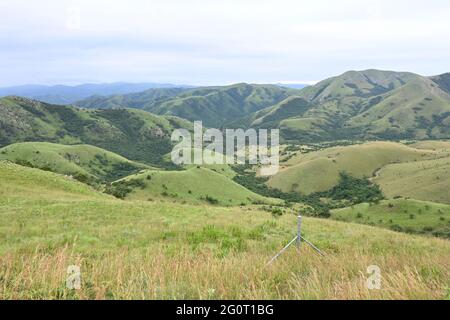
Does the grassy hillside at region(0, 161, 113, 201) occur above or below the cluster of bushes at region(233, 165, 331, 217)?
above

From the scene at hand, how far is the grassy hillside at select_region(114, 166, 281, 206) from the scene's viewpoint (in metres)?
104

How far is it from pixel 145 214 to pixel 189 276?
60.9 feet

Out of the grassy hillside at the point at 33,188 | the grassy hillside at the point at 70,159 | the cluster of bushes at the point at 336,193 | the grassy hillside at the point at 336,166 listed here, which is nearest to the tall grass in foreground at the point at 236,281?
the grassy hillside at the point at 33,188

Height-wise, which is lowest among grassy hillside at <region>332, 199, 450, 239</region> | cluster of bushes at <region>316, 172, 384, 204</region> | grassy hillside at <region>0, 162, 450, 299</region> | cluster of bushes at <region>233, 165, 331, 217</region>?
cluster of bushes at <region>233, 165, 331, 217</region>

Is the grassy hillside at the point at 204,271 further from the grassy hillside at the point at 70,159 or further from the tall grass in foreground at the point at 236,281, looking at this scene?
the grassy hillside at the point at 70,159

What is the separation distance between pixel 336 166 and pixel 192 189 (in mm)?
89796

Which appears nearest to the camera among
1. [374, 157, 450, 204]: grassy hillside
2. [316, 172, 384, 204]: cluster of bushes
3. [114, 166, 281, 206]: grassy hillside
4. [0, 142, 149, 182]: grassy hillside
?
[114, 166, 281, 206]: grassy hillside

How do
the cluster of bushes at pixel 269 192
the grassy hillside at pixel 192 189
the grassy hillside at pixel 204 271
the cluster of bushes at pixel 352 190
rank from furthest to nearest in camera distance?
the cluster of bushes at pixel 269 192 → the cluster of bushes at pixel 352 190 → the grassy hillside at pixel 192 189 → the grassy hillside at pixel 204 271

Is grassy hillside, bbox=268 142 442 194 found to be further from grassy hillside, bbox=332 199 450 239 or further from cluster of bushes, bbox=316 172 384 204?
grassy hillside, bbox=332 199 450 239

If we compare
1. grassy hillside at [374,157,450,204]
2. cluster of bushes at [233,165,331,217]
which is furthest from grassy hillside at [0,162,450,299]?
grassy hillside at [374,157,450,204]

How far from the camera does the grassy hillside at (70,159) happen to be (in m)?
156

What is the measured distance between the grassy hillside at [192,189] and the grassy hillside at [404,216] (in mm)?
31562

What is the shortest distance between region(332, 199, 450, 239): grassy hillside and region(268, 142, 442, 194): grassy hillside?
65.6 meters

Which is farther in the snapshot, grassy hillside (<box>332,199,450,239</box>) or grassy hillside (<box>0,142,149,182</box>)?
grassy hillside (<box>0,142,149,182</box>)
